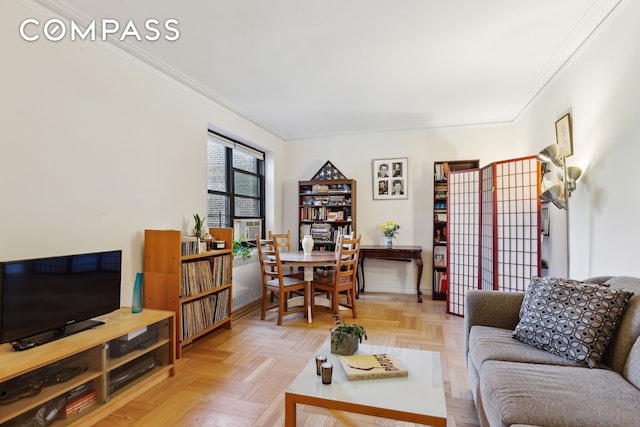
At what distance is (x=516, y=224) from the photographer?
10.6ft

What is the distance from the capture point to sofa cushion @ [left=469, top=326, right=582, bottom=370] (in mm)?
1635

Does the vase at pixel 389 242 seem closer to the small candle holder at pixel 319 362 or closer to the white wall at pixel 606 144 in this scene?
the white wall at pixel 606 144

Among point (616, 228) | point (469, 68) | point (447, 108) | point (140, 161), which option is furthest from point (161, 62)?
point (616, 228)

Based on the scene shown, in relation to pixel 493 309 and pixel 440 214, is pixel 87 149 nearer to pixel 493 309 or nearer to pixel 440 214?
pixel 493 309

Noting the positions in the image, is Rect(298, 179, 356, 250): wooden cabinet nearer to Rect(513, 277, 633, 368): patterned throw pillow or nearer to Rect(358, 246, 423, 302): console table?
Rect(358, 246, 423, 302): console table

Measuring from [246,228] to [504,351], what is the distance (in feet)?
12.0

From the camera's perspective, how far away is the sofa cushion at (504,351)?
163cm

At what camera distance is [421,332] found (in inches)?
127

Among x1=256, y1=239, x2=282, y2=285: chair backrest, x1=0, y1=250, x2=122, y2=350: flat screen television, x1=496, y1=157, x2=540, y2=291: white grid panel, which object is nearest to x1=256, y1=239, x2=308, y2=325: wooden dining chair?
x1=256, y1=239, x2=282, y2=285: chair backrest

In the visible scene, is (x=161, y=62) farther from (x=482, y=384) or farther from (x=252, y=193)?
(x=482, y=384)

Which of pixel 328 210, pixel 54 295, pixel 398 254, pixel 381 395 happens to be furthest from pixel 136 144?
pixel 398 254

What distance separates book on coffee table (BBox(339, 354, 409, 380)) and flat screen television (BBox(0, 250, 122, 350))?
1.66 meters

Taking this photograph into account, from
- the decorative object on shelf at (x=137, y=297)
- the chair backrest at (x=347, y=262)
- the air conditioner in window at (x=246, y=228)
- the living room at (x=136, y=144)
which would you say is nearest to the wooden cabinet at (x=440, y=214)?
the living room at (x=136, y=144)

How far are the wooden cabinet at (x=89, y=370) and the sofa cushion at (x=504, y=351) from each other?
209cm
